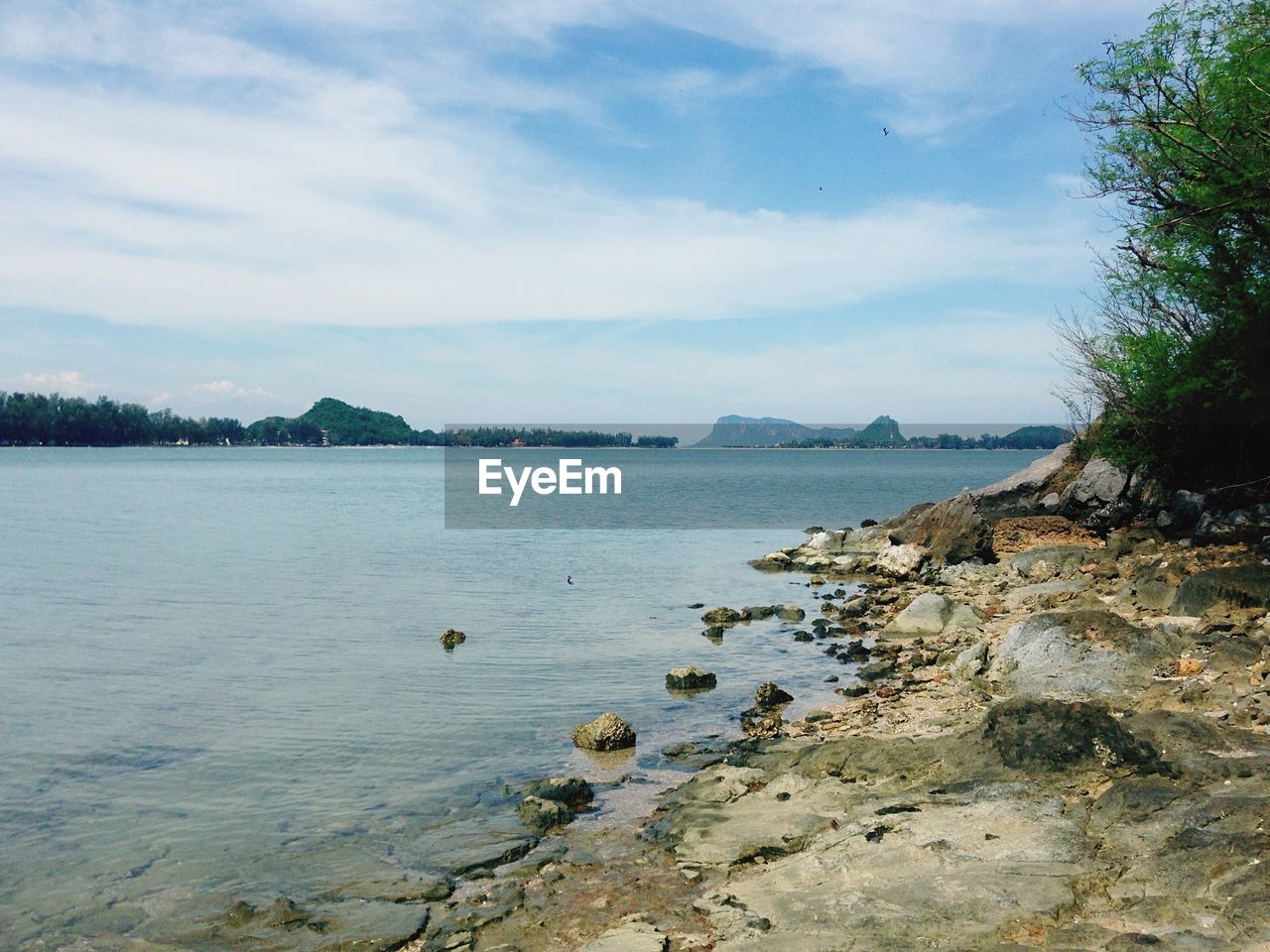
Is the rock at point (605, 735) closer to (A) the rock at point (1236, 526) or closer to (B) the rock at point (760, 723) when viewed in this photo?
(B) the rock at point (760, 723)

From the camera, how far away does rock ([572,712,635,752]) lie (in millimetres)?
14781

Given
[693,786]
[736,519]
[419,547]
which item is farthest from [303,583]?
[736,519]

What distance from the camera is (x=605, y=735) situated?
14.8 metres

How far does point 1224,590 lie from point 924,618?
711 cm

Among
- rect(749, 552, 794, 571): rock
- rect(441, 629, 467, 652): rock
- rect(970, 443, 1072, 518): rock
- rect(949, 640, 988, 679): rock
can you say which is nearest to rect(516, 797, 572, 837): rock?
rect(949, 640, 988, 679): rock

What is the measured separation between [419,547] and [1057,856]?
40.8m

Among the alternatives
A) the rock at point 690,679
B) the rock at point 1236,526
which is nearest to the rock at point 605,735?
the rock at point 690,679

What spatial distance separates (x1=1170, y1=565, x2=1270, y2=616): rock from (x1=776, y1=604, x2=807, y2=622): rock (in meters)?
10.6

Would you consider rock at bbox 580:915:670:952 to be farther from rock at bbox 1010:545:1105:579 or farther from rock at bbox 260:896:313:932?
rock at bbox 1010:545:1105:579

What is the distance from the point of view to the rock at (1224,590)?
16172 millimetres

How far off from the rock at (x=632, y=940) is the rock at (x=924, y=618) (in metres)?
15.1

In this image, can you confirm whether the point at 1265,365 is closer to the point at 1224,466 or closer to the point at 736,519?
the point at 1224,466

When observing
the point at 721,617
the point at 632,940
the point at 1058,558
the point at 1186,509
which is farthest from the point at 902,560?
the point at 632,940

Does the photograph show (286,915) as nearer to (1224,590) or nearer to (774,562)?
(1224,590)
